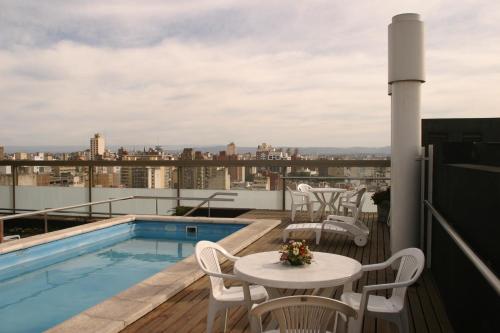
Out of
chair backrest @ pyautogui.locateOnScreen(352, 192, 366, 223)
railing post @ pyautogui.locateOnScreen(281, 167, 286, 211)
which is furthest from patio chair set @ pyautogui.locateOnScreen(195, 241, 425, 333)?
railing post @ pyautogui.locateOnScreen(281, 167, 286, 211)

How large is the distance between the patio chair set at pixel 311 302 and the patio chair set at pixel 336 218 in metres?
3.43

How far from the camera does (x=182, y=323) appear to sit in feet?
13.2

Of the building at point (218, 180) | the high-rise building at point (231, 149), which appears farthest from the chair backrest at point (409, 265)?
the high-rise building at point (231, 149)

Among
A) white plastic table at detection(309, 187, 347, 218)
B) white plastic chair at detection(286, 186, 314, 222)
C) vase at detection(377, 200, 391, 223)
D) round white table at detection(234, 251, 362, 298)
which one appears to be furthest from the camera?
white plastic table at detection(309, 187, 347, 218)

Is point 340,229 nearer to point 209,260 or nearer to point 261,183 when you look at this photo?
point 261,183

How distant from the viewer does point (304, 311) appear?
2.45m

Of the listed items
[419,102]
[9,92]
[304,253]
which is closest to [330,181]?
[419,102]

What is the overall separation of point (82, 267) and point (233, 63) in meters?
7.53

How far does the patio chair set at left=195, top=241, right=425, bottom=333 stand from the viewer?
2.43m

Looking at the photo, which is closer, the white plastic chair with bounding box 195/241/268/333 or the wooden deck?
the white plastic chair with bounding box 195/241/268/333

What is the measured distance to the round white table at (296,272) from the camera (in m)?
3.10

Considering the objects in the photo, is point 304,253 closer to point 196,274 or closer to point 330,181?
point 196,274

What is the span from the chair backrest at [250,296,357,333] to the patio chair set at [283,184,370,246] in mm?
4761

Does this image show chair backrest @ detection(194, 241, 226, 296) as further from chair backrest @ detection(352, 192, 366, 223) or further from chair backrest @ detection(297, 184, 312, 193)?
chair backrest @ detection(297, 184, 312, 193)
